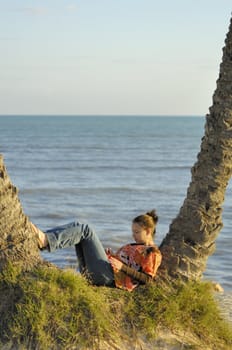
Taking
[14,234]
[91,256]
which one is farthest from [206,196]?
[14,234]

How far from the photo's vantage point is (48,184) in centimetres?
2945

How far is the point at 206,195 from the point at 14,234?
1939 millimetres

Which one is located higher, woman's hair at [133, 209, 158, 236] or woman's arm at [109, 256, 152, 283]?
woman's hair at [133, 209, 158, 236]

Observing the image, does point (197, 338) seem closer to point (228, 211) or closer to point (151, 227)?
point (151, 227)

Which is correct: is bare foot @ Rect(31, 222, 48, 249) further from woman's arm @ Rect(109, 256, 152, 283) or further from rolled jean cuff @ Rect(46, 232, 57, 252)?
woman's arm @ Rect(109, 256, 152, 283)

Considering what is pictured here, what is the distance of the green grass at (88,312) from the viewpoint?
20.9 ft

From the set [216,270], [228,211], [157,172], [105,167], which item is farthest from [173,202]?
[105,167]

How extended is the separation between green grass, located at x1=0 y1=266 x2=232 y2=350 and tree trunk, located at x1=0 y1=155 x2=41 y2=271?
10 cm

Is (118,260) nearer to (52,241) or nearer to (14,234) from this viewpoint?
(52,241)

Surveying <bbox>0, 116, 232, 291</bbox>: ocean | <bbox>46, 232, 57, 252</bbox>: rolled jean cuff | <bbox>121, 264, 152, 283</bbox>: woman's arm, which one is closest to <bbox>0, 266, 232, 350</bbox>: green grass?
<bbox>121, 264, 152, 283</bbox>: woman's arm

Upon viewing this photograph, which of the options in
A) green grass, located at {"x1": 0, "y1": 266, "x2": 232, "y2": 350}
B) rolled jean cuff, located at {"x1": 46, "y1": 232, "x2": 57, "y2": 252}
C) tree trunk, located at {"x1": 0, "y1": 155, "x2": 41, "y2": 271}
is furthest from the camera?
rolled jean cuff, located at {"x1": 46, "y1": 232, "x2": 57, "y2": 252}

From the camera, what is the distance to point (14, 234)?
6.66 metres

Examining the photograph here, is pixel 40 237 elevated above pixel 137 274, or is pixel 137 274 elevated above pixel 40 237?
pixel 40 237

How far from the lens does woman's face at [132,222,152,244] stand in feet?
23.7
